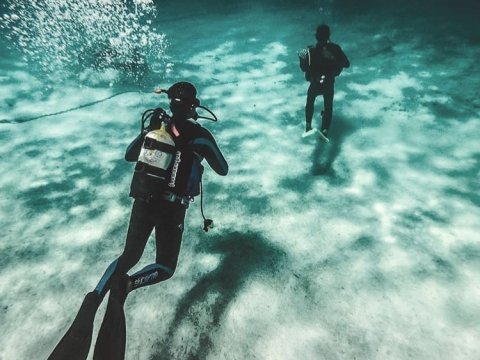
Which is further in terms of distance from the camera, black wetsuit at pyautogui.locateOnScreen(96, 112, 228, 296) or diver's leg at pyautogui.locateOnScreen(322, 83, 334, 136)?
diver's leg at pyautogui.locateOnScreen(322, 83, 334, 136)

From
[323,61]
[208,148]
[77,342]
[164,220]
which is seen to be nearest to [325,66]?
[323,61]

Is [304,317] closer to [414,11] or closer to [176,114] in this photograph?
[176,114]

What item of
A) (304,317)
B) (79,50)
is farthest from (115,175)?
(79,50)

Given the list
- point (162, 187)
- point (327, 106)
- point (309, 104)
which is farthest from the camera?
point (309, 104)

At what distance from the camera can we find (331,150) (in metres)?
5.72

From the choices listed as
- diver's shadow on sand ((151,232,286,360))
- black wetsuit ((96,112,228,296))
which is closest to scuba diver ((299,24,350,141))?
diver's shadow on sand ((151,232,286,360))

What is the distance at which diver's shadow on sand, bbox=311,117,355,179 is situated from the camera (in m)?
5.20

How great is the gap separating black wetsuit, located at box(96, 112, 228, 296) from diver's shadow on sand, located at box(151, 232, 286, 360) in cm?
51

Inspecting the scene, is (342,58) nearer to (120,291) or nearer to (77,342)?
(120,291)

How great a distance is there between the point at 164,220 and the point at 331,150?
3.88 metres

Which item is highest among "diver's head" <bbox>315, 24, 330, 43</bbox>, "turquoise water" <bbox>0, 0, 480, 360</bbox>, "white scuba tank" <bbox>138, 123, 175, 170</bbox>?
"diver's head" <bbox>315, 24, 330, 43</bbox>

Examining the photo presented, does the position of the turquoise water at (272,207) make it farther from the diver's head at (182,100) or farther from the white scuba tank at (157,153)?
the diver's head at (182,100)

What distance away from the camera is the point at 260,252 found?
3699 millimetres

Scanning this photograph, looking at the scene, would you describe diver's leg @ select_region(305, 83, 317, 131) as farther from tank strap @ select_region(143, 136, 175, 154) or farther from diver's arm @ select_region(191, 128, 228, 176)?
tank strap @ select_region(143, 136, 175, 154)
